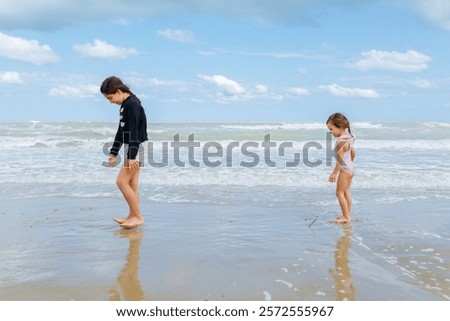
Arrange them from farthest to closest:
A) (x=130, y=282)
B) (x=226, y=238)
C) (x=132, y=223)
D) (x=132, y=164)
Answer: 1. (x=132, y=223)
2. (x=132, y=164)
3. (x=226, y=238)
4. (x=130, y=282)

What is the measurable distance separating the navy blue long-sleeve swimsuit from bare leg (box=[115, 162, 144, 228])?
0.24 m

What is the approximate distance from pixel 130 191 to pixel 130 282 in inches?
81.0

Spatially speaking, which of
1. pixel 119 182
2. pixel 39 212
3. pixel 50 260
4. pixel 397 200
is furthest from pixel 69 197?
pixel 397 200

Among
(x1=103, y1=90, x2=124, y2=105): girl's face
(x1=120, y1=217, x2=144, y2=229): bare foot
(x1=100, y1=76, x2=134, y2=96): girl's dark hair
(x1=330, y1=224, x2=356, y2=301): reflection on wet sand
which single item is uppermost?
(x1=100, y1=76, x2=134, y2=96): girl's dark hair

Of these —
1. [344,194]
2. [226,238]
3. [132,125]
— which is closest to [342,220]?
[344,194]

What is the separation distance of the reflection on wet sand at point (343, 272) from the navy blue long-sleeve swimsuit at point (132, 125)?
2.39 metres

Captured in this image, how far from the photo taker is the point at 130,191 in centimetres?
540

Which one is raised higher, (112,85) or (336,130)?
(112,85)

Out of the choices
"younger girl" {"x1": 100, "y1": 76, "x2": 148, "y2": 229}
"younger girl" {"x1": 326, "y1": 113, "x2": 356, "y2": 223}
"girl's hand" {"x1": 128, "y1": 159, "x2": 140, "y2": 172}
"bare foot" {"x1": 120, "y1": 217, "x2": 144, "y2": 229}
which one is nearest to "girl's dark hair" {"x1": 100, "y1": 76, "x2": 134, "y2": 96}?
"younger girl" {"x1": 100, "y1": 76, "x2": 148, "y2": 229}

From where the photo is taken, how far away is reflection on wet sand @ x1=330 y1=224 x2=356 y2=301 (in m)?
3.24

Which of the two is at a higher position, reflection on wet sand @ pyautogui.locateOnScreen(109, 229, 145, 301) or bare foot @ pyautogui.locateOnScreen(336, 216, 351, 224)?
bare foot @ pyautogui.locateOnScreen(336, 216, 351, 224)

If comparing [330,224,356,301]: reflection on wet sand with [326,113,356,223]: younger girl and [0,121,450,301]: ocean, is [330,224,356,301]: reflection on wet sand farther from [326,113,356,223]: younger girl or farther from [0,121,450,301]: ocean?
[326,113,356,223]: younger girl

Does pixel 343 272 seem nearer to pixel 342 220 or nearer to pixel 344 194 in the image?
pixel 342 220

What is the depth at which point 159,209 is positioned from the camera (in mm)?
6496
